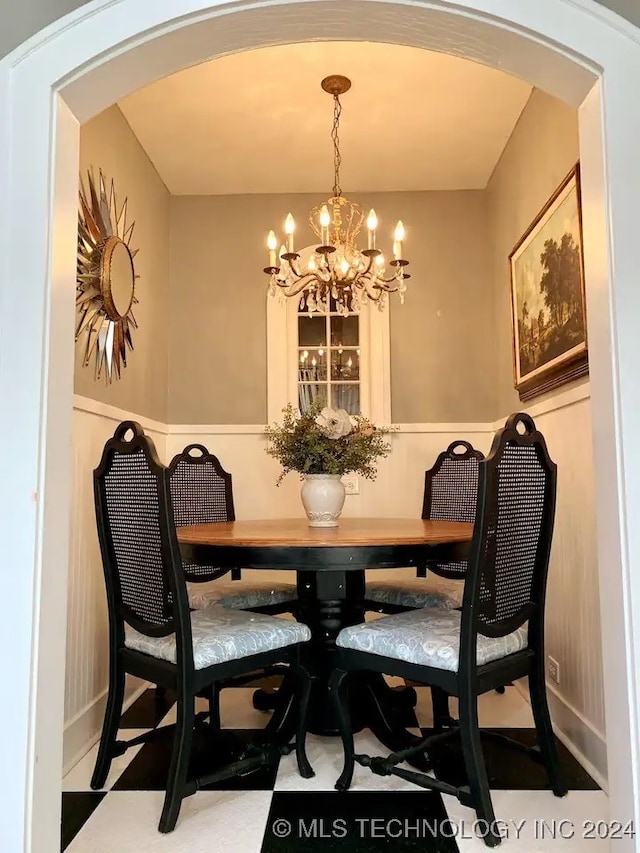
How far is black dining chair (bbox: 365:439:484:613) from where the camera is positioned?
259 cm

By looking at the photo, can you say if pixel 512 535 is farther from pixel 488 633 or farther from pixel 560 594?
pixel 560 594

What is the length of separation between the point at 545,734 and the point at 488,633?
451mm

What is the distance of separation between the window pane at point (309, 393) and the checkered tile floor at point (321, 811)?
2091 mm

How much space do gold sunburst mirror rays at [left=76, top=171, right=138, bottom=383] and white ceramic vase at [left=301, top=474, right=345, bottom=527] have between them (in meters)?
1.03

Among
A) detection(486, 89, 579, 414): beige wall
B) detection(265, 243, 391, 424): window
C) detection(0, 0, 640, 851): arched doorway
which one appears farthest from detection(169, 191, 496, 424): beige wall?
detection(0, 0, 640, 851): arched doorway

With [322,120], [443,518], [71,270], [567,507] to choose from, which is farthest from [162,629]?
[322,120]

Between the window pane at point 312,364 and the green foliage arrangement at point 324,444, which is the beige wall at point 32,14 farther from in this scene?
the window pane at point 312,364

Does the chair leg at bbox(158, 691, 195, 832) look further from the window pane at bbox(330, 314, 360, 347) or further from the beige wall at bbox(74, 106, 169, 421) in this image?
the window pane at bbox(330, 314, 360, 347)

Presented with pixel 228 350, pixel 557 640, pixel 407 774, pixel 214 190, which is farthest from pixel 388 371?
pixel 407 774

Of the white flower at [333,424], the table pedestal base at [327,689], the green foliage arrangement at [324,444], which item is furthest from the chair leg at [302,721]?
the white flower at [333,424]

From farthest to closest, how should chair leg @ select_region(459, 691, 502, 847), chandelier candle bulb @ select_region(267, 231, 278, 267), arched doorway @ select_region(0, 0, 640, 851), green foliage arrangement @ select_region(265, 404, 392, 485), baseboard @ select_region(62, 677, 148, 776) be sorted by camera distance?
chandelier candle bulb @ select_region(267, 231, 278, 267) → green foliage arrangement @ select_region(265, 404, 392, 485) → baseboard @ select_region(62, 677, 148, 776) → chair leg @ select_region(459, 691, 502, 847) → arched doorway @ select_region(0, 0, 640, 851)

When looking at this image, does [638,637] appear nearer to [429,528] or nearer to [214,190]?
[429,528]

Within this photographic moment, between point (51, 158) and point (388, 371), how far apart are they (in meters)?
2.77

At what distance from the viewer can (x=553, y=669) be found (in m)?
2.63
